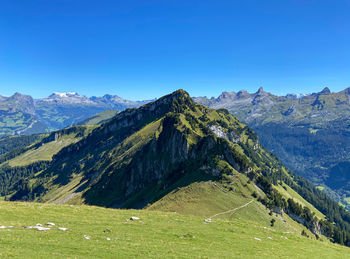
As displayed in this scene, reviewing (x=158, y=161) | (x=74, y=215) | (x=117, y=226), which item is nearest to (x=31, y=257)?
(x=117, y=226)

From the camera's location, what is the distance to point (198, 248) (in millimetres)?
28328

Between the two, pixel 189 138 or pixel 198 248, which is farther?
pixel 189 138

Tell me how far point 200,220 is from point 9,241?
107 feet

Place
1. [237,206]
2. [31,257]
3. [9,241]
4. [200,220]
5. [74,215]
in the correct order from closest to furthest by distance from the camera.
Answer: [31,257], [9,241], [74,215], [200,220], [237,206]

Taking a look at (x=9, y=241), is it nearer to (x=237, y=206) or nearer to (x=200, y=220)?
(x=200, y=220)

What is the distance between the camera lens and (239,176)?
92.9m

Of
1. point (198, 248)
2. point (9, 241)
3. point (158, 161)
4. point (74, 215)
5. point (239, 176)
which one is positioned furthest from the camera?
point (158, 161)

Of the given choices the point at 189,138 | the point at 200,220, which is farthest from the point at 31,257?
the point at 189,138

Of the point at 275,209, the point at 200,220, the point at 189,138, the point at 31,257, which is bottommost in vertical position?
the point at 275,209

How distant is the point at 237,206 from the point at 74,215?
54554mm

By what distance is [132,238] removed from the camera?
96.7 feet

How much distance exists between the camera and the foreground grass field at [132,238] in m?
24.0

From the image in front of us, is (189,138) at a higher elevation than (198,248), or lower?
higher

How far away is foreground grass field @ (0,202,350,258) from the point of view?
2395cm
